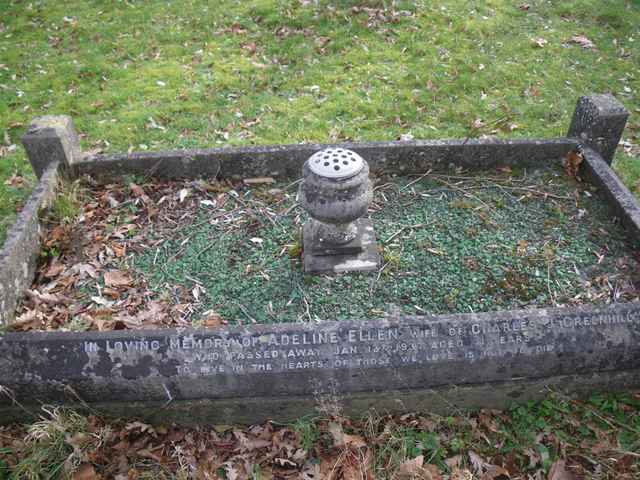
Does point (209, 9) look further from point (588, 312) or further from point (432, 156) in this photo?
point (588, 312)

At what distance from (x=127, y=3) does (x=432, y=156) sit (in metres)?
8.14

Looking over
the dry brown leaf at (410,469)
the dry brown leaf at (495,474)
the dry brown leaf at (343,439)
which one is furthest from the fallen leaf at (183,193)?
the dry brown leaf at (495,474)

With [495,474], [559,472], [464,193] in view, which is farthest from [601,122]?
[495,474]

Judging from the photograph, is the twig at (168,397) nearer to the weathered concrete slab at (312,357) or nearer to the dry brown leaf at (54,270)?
the weathered concrete slab at (312,357)

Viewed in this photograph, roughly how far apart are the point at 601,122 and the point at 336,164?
3.15 m

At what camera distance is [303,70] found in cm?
822

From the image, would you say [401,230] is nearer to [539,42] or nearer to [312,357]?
[312,357]

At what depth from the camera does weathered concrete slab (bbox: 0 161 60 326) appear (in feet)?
13.7

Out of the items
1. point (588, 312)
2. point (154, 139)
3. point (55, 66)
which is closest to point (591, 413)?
point (588, 312)

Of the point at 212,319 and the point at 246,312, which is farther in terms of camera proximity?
the point at 246,312

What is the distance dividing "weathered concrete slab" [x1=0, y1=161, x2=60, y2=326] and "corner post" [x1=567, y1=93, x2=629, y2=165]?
5.65 metres

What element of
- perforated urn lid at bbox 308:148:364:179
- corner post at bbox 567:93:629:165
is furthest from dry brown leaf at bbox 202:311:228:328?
corner post at bbox 567:93:629:165

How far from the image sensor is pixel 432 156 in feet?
18.4

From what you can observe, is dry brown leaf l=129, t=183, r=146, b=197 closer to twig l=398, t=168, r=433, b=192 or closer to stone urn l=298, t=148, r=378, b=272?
stone urn l=298, t=148, r=378, b=272
